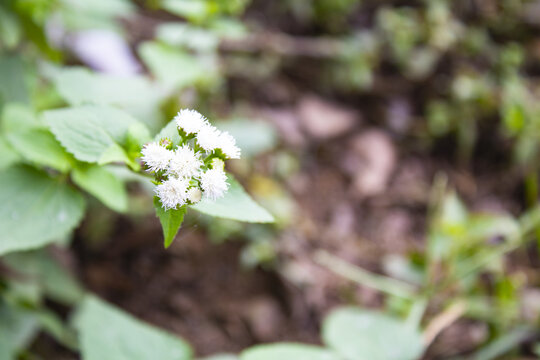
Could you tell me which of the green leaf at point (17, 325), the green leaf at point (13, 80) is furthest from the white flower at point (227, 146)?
the green leaf at point (13, 80)

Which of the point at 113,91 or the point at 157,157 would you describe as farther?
the point at 113,91

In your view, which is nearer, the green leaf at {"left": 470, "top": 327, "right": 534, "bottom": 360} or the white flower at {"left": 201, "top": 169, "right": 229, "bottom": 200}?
the white flower at {"left": 201, "top": 169, "right": 229, "bottom": 200}

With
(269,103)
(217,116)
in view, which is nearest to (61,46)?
(217,116)

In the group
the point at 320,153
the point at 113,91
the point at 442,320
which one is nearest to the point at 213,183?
the point at 113,91

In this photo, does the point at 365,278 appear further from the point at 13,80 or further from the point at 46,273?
the point at 13,80

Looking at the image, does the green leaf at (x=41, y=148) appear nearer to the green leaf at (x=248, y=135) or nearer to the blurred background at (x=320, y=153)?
the blurred background at (x=320, y=153)

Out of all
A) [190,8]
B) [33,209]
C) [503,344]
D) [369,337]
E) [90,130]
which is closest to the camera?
[90,130]

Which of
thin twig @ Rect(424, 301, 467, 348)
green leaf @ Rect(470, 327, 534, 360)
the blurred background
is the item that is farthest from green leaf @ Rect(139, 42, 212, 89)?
green leaf @ Rect(470, 327, 534, 360)

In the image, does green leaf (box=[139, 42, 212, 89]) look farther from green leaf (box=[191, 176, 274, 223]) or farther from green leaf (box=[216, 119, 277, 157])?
green leaf (box=[191, 176, 274, 223])
